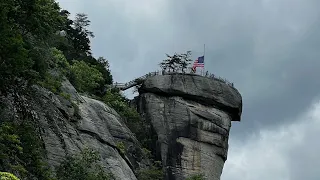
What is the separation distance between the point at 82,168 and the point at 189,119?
23.1 meters

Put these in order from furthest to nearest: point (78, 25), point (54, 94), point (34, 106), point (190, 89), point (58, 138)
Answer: point (78, 25), point (190, 89), point (54, 94), point (58, 138), point (34, 106)

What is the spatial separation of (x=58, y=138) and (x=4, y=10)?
7.93 meters

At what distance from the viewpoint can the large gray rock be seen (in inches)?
1965

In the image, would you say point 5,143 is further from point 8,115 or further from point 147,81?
point 147,81

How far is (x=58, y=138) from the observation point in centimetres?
2742

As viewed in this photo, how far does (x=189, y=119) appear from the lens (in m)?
48.3

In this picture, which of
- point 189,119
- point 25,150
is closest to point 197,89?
point 189,119

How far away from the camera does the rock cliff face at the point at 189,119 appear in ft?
153

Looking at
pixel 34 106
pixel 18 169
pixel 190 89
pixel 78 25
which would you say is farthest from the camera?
pixel 78 25

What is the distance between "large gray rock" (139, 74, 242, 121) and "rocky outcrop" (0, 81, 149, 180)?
8246 mm

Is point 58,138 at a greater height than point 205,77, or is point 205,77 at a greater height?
point 205,77

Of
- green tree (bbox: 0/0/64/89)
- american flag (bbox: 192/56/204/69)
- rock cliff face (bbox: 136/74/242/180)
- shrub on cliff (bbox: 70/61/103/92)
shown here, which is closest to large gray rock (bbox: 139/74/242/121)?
rock cliff face (bbox: 136/74/242/180)

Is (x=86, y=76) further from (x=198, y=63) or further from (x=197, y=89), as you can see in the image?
(x=198, y=63)

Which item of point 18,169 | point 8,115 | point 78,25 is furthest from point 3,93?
point 78,25
